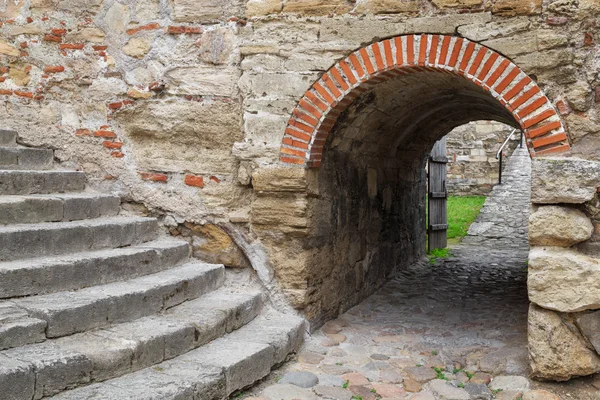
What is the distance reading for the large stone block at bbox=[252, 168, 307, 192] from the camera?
176 inches

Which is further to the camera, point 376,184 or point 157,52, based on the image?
point 376,184

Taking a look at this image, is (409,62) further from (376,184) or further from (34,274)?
(34,274)

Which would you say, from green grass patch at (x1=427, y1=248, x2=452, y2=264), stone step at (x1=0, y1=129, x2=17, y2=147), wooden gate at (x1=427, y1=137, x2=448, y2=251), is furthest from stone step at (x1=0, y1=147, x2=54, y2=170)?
wooden gate at (x1=427, y1=137, x2=448, y2=251)

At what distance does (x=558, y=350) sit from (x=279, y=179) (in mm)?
2268

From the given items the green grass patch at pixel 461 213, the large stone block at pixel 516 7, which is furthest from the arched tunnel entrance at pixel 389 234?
the green grass patch at pixel 461 213

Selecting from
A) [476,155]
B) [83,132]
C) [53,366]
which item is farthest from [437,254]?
[53,366]

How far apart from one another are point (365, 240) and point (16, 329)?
366 centimetres

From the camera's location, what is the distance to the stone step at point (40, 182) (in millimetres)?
4238

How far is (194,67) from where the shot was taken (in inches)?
187

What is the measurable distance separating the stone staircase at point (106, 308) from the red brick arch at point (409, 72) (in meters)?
1.25

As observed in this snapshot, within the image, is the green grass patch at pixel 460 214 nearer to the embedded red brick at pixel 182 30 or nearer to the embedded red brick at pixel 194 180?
the embedded red brick at pixel 194 180

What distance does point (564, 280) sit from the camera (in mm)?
3691

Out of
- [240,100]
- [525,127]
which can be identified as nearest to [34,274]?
[240,100]

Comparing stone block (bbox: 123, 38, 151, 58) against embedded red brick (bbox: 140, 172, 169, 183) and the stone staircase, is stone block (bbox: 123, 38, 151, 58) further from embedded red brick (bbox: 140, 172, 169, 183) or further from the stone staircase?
the stone staircase
